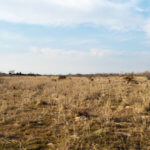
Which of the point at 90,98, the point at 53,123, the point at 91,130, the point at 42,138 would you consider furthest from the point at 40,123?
the point at 90,98

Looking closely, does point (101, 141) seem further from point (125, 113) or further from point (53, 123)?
point (125, 113)

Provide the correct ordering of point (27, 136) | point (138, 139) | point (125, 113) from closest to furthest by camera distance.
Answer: point (138, 139)
point (27, 136)
point (125, 113)

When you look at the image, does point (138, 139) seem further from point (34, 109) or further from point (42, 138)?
point (34, 109)

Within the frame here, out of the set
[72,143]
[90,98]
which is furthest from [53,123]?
[90,98]

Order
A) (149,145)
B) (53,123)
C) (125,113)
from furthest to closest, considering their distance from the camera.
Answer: (125,113) < (53,123) < (149,145)

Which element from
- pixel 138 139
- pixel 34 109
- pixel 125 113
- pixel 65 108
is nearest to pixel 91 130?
pixel 138 139

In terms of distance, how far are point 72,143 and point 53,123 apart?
1.29 meters

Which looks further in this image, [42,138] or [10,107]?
[10,107]

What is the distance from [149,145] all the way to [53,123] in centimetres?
211

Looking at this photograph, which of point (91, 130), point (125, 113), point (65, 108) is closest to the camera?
point (91, 130)

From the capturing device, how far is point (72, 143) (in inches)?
120

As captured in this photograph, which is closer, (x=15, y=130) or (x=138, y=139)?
(x=138, y=139)

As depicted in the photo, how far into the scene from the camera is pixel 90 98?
7.24 metres

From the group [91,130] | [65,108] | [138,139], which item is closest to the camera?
[138,139]
